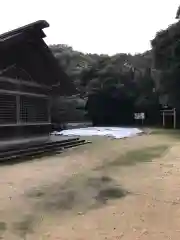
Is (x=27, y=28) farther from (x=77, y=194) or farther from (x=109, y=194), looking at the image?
(x=109, y=194)

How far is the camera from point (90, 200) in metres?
6.46

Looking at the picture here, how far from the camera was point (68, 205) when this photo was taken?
239 inches

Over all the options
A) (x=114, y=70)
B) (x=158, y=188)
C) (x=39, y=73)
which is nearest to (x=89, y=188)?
(x=158, y=188)

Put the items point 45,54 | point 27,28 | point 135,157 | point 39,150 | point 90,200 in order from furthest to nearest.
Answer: point 45,54 < point 27,28 < point 39,150 < point 135,157 < point 90,200

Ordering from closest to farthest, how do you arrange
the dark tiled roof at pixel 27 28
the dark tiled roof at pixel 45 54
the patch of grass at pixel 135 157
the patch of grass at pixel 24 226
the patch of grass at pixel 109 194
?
the patch of grass at pixel 24 226
the patch of grass at pixel 109 194
the patch of grass at pixel 135 157
the dark tiled roof at pixel 45 54
the dark tiled roof at pixel 27 28

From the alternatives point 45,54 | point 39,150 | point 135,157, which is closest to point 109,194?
point 135,157

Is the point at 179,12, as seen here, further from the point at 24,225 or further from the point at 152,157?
the point at 24,225

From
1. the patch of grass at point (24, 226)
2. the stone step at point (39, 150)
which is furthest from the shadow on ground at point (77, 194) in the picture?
the stone step at point (39, 150)

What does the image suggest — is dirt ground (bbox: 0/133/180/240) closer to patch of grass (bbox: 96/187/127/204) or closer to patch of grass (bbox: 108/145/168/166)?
patch of grass (bbox: 96/187/127/204)

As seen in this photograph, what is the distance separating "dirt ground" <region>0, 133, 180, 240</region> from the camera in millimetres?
4723

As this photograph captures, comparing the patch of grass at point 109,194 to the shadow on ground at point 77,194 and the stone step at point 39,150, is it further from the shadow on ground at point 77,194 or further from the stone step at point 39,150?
the stone step at point 39,150

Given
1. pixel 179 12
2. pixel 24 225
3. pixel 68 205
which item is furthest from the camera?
pixel 179 12

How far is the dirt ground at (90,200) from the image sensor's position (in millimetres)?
4723

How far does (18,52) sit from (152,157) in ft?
20.8
